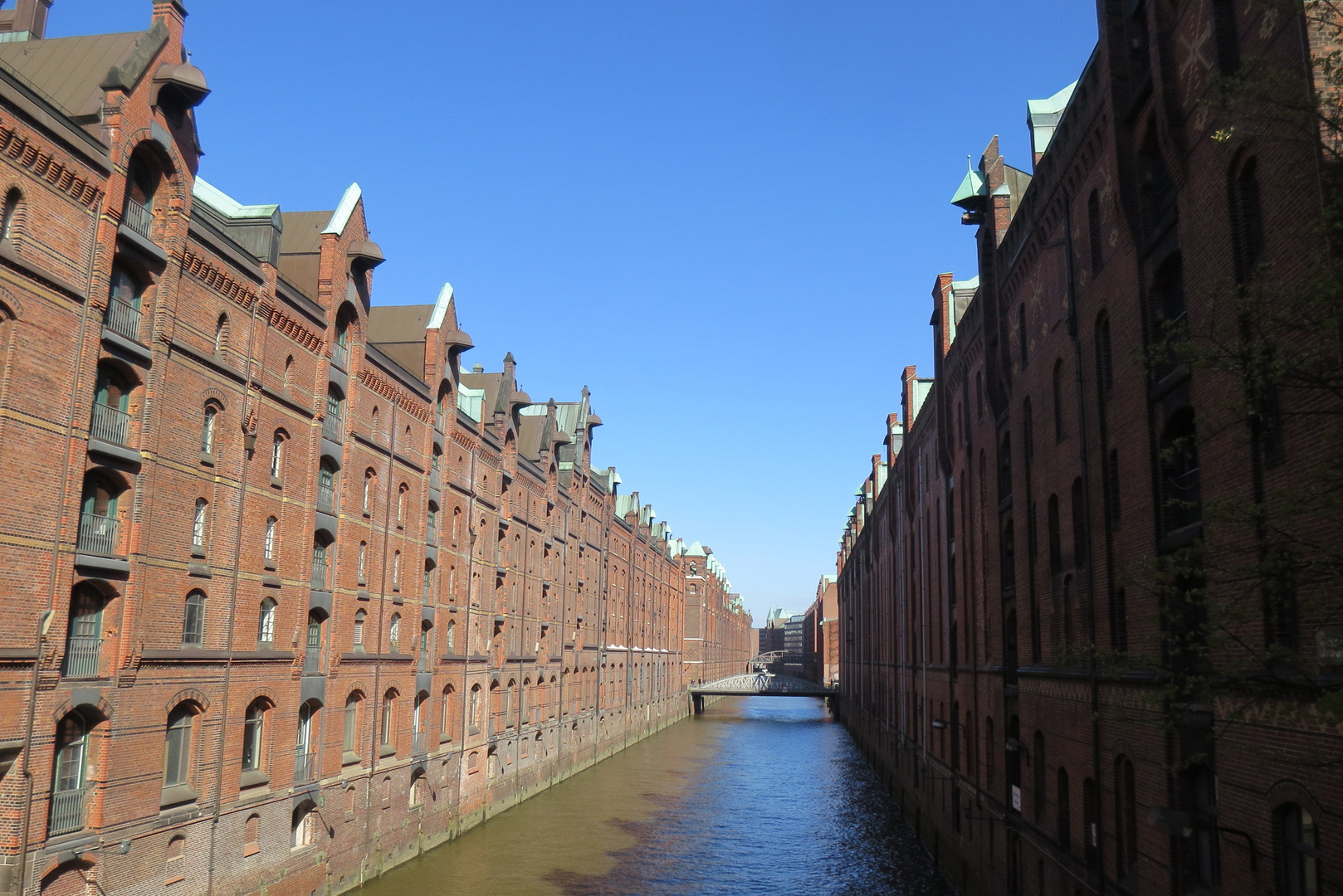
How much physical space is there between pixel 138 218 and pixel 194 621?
8766 millimetres

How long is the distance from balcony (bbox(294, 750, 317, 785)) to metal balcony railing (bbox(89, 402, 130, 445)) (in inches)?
418

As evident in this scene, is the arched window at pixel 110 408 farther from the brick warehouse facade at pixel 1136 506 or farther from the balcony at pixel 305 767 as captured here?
the brick warehouse facade at pixel 1136 506

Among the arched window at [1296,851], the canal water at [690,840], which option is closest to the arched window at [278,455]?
the canal water at [690,840]

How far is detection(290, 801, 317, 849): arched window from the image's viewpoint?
27.1 metres

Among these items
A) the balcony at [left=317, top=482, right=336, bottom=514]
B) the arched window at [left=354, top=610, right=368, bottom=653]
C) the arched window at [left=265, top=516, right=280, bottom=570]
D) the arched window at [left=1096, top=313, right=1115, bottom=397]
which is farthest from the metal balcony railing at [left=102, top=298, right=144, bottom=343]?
the arched window at [left=1096, top=313, right=1115, bottom=397]

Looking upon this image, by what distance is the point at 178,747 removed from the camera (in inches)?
878

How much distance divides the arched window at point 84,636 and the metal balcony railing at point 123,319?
5026 millimetres

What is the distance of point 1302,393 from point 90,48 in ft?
78.2

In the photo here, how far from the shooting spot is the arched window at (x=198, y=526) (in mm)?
22837

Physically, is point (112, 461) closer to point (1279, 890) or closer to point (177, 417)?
point (177, 417)

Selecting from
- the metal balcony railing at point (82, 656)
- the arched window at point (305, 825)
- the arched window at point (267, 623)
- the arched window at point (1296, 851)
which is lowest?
the arched window at point (305, 825)

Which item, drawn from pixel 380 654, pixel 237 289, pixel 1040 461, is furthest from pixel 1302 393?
pixel 380 654

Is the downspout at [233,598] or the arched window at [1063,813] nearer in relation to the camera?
the arched window at [1063,813]

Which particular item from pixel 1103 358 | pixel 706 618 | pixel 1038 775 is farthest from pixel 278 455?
pixel 706 618
